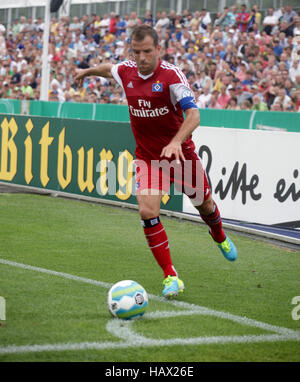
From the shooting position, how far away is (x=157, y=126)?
653 cm

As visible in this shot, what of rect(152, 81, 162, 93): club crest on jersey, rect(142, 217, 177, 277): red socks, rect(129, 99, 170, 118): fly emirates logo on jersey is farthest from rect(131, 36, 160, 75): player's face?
rect(142, 217, 177, 277): red socks

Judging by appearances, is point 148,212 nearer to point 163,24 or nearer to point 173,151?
point 173,151

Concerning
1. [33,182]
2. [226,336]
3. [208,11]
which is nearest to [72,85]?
[208,11]

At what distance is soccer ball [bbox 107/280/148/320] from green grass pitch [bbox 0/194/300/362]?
0.08m

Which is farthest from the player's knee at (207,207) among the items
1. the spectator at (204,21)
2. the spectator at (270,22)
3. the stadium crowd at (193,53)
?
the spectator at (204,21)

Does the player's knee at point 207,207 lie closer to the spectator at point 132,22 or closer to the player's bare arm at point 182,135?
the player's bare arm at point 182,135

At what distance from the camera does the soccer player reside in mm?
6176

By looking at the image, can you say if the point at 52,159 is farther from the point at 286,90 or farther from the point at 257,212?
the point at 286,90

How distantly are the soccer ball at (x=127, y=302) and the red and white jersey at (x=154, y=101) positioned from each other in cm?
156

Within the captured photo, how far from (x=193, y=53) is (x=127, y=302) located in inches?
637

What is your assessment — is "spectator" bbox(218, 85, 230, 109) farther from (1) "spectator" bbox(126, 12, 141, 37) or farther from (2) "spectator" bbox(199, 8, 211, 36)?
(1) "spectator" bbox(126, 12, 141, 37)

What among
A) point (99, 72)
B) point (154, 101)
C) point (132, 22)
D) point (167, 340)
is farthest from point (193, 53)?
point (167, 340)

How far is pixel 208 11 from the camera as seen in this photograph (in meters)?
22.6

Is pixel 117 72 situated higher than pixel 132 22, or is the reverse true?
pixel 132 22
